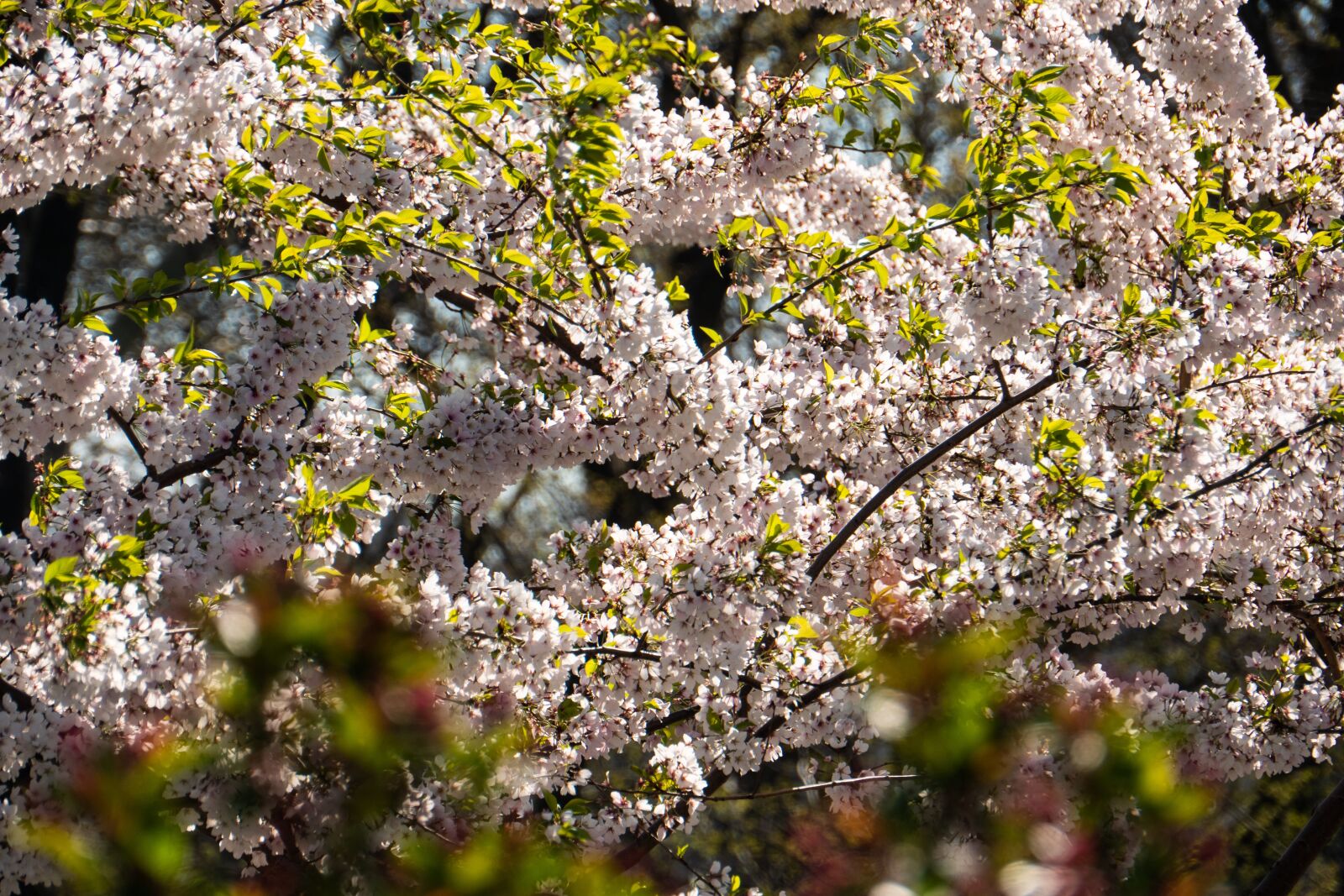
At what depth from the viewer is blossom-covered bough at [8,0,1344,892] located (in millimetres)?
4195

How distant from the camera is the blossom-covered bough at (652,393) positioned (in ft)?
13.8

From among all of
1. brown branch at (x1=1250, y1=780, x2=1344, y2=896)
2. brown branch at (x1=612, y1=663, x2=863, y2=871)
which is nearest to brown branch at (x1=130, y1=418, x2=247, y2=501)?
brown branch at (x1=612, y1=663, x2=863, y2=871)

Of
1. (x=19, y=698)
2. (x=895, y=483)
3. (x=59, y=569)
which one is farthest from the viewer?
(x=895, y=483)

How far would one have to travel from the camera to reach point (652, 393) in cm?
450

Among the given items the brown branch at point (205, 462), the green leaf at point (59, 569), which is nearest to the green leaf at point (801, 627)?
the brown branch at point (205, 462)

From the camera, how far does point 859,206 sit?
7.25 m

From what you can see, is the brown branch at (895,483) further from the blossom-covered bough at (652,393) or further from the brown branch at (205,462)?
the brown branch at (205,462)

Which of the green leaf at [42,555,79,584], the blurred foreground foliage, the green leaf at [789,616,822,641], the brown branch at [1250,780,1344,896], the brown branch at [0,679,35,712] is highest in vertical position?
the green leaf at [789,616,822,641]

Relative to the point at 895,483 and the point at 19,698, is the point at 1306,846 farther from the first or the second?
the point at 19,698

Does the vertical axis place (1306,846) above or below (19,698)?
below

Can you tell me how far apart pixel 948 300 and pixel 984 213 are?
28.6 inches

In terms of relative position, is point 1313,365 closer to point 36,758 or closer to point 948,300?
point 948,300

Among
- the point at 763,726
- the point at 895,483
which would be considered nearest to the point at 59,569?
the point at 763,726

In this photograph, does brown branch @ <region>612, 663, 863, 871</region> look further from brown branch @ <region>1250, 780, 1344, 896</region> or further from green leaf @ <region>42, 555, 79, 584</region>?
brown branch @ <region>1250, 780, 1344, 896</region>
